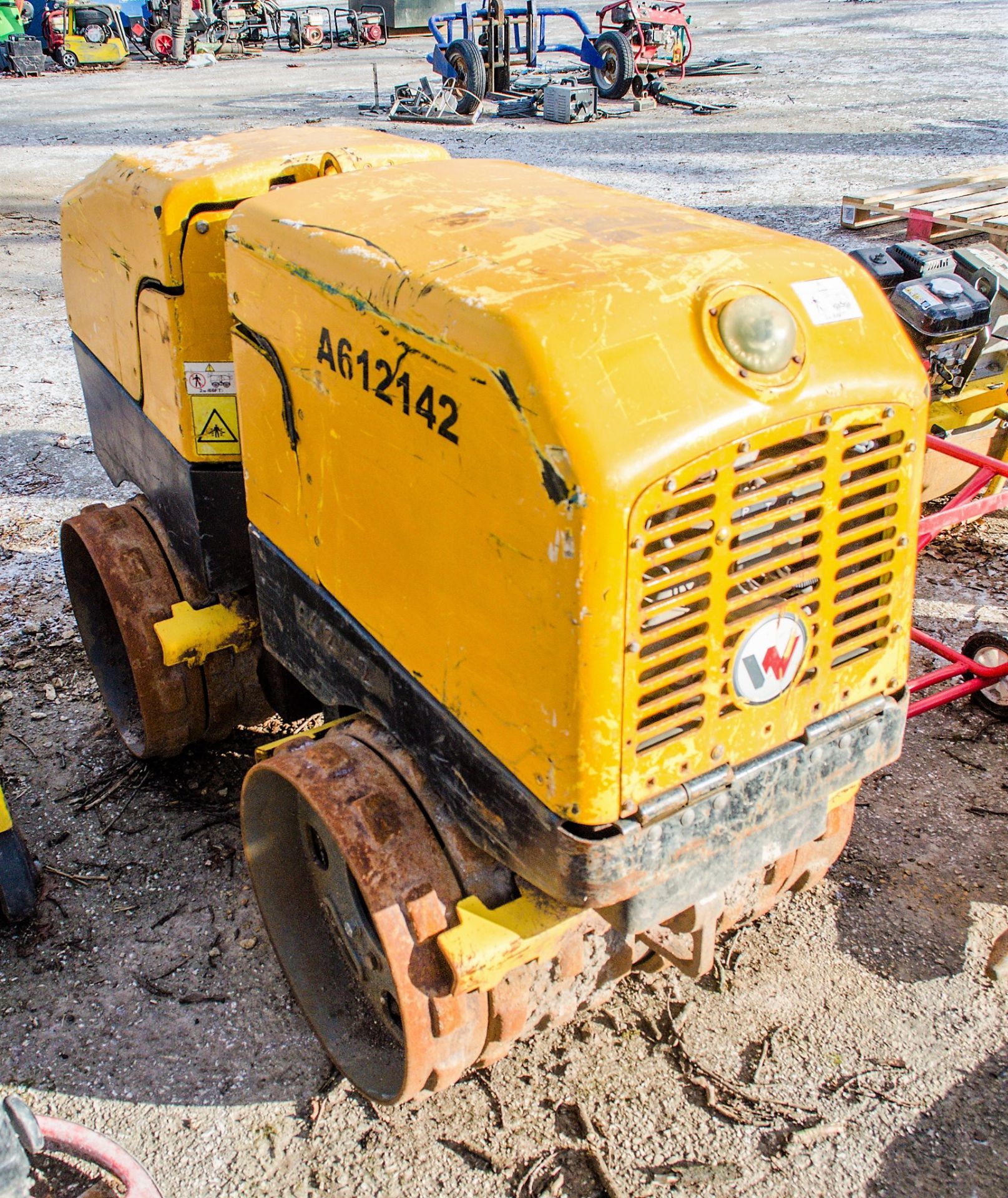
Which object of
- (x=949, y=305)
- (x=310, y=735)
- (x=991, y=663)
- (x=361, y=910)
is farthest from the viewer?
(x=949, y=305)

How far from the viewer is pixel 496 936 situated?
1.86m

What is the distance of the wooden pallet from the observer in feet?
17.1

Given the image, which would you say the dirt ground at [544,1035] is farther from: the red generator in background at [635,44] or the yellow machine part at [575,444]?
the red generator in background at [635,44]

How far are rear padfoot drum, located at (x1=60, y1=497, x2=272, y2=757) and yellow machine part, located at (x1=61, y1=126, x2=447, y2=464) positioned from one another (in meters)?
0.37

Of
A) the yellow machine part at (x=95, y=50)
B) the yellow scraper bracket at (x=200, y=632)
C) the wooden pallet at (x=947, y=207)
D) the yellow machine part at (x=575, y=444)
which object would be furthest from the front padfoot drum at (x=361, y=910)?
the yellow machine part at (x=95, y=50)

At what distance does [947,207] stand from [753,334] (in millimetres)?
4676

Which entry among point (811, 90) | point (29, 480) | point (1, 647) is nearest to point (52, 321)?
point (29, 480)

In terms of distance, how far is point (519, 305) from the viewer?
1.57 m

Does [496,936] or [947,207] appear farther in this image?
[947,207]

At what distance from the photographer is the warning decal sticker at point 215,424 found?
8.68 feet

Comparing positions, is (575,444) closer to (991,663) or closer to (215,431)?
(215,431)

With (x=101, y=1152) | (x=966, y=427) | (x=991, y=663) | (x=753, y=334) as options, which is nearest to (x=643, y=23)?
(x=966, y=427)

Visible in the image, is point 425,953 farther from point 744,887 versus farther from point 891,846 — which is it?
point 891,846

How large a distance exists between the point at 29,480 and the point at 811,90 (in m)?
14.4
